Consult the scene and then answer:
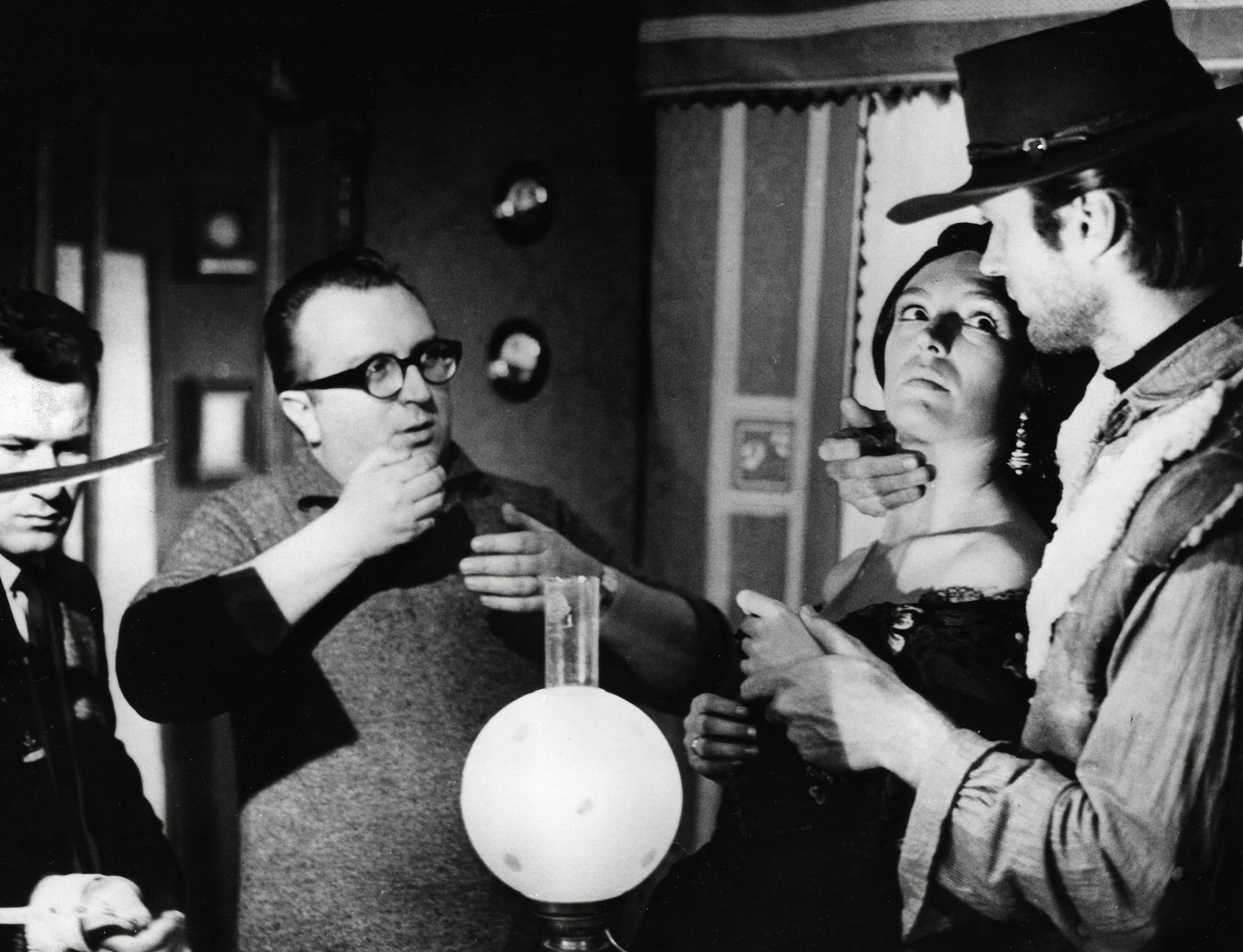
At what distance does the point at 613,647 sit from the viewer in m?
2.45

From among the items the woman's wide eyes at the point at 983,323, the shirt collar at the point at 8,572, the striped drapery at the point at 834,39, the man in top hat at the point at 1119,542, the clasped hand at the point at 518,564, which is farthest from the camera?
the clasped hand at the point at 518,564

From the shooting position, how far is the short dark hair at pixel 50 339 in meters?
2.35

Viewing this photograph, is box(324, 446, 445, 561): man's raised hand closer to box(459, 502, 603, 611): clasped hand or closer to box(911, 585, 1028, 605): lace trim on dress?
box(459, 502, 603, 611): clasped hand

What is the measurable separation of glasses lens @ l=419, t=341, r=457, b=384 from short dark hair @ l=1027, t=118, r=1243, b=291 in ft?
3.62

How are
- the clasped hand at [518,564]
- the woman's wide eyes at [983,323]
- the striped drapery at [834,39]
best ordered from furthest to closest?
the clasped hand at [518,564]
the woman's wide eyes at [983,323]
the striped drapery at [834,39]

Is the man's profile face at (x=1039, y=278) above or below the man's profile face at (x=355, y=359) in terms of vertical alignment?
above

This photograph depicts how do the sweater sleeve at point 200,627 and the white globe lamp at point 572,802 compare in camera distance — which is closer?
the white globe lamp at point 572,802

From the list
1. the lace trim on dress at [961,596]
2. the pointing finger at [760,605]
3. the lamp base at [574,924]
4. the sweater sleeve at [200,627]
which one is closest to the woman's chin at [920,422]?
the lace trim on dress at [961,596]

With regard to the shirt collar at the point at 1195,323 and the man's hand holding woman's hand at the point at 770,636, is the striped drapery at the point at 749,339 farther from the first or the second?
the shirt collar at the point at 1195,323

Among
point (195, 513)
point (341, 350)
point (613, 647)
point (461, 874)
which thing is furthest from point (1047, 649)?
point (195, 513)

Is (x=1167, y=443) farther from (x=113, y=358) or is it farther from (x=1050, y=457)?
(x=113, y=358)

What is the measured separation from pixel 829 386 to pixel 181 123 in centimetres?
118

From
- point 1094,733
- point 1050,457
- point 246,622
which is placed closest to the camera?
point 1094,733

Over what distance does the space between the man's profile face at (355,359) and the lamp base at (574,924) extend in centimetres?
81
